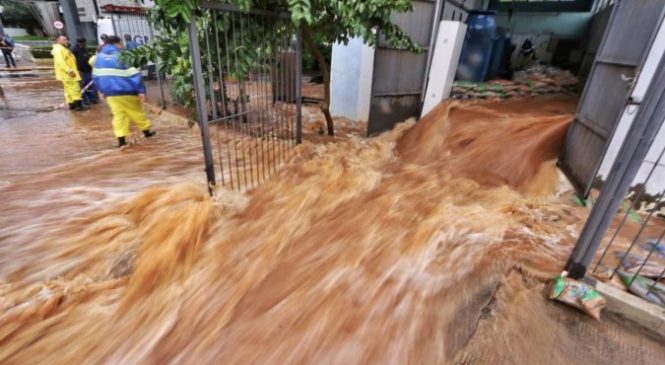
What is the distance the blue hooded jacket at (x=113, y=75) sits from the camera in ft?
15.4

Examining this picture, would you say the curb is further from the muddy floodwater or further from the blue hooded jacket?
the blue hooded jacket

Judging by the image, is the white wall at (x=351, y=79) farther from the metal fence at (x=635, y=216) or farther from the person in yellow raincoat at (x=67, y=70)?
the person in yellow raincoat at (x=67, y=70)

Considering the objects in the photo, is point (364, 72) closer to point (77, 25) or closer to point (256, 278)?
point (256, 278)

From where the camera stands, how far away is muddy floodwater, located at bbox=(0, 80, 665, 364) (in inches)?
79.3

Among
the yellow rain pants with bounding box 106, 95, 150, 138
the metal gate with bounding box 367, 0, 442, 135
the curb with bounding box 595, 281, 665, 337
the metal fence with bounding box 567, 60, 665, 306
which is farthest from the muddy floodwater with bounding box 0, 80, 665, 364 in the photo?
the metal gate with bounding box 367, 0, 442, 135

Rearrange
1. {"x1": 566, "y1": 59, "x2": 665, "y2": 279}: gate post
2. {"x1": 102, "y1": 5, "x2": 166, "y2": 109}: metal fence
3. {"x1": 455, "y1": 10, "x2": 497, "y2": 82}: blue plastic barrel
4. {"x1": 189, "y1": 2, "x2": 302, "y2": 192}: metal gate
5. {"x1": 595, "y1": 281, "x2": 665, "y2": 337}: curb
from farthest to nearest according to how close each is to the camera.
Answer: {"x1": 102, "y1": 5, "x2": 166, "y2": 109}: metal fence, {"x1": 455, "y1": 10, "x2": 497, "y2": 82}: blue plastic barrel, {"x1": 189, "y1": 2, "x2": 302, "y2": 192}: metal gate, {"x1": 595, "y1": 281, "x2": 665, "y2": 337}: curb, {"x1": 566, "y1": 59, "x2": 665, "y2": 279}: gate post

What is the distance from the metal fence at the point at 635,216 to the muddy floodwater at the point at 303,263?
0.30 metres

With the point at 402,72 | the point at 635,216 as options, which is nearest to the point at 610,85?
the point at 635,216

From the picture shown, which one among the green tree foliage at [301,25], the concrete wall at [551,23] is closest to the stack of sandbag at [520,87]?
the green tree foliage at [301,25]

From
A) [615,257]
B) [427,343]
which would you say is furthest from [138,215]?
[615,257]

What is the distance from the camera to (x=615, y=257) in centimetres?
253

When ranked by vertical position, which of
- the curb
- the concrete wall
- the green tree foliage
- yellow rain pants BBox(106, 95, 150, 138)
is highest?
the concrete wall

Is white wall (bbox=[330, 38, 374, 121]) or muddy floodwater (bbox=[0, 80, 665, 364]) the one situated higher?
white wall (bbox=[330, 38, 374, 121])

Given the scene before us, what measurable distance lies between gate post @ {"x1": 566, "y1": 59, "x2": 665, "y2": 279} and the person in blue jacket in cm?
561
